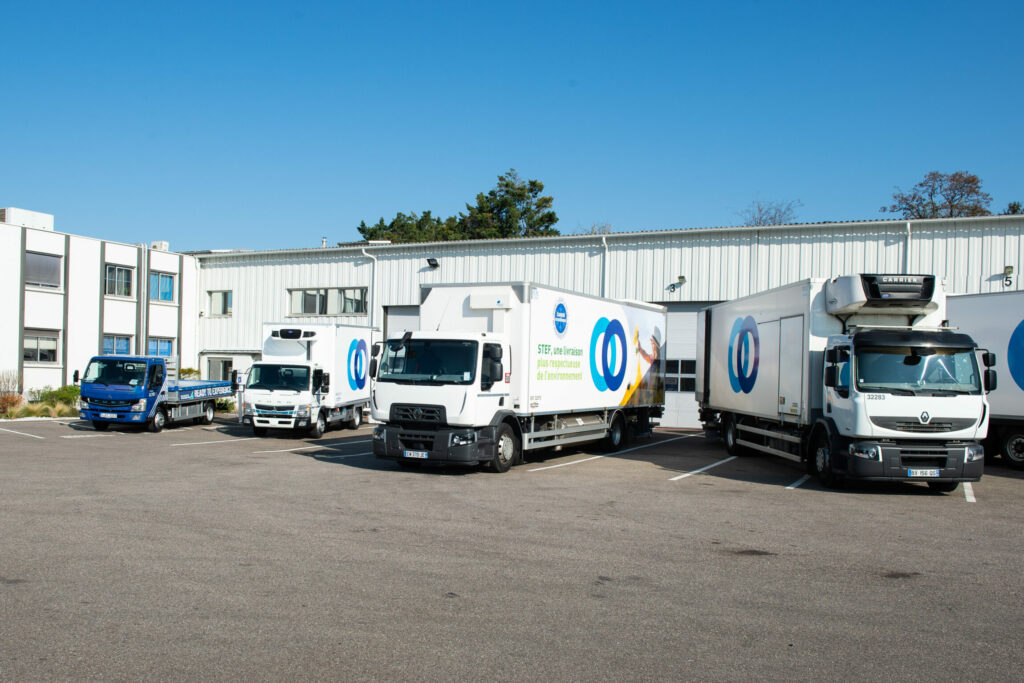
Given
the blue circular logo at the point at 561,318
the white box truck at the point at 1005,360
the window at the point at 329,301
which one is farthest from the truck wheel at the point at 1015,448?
the window at the point at 329,301

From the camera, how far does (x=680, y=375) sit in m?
28.2

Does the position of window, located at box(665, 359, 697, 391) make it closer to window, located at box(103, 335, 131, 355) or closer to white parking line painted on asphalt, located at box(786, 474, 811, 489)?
white parking line painted on asphalt, located at box(786, 474, 811, 489)

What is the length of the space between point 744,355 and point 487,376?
6.54 meters

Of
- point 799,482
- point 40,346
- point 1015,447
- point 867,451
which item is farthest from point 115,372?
point 1015,447

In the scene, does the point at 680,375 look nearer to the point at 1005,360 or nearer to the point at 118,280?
the point at 1005,360

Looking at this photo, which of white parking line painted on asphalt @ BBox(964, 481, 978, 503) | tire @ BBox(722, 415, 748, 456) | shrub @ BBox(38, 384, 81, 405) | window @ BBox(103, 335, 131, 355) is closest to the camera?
white parking line painted on asphalt @ BBox(964, 481, 978, 503)

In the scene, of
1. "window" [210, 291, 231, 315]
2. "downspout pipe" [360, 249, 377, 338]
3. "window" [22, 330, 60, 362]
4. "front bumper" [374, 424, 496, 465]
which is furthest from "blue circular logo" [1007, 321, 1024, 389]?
"window" [22, 330, 60, 362]

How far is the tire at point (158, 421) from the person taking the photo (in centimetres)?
2330

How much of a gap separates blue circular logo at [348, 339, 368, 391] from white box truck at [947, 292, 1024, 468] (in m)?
16.2

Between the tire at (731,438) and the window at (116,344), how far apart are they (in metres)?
26.0

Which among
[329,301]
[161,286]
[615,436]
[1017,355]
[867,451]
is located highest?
[161,286]

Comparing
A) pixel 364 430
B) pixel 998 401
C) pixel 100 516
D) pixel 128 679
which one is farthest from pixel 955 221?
pixel 128 679

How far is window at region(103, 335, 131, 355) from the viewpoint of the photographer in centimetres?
3434

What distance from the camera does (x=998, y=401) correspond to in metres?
17.3
